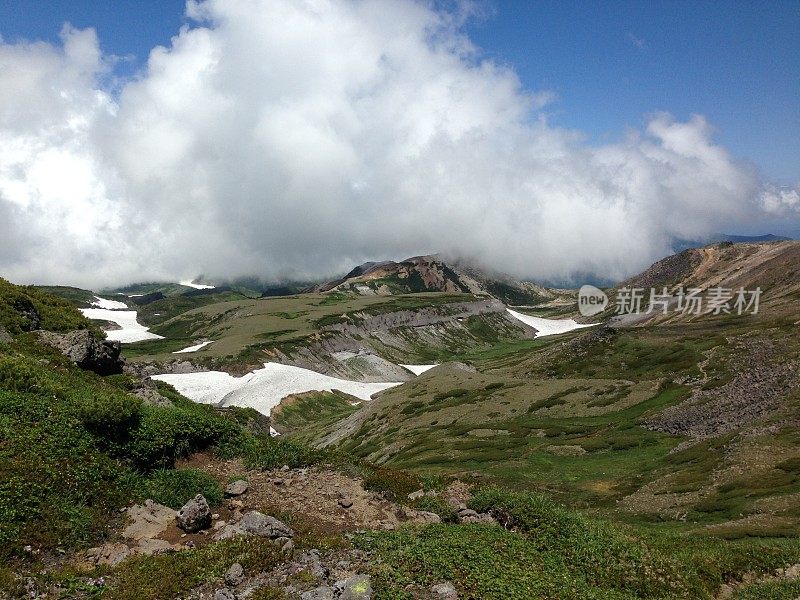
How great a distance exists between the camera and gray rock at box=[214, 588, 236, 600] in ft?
42.9

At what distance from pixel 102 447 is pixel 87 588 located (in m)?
7.40

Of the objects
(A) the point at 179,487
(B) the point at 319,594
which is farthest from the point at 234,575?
(A) the point at 179,487

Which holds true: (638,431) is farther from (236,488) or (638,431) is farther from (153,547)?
(153,547)

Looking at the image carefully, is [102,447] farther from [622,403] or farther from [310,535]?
[622,403]

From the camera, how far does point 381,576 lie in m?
14.3

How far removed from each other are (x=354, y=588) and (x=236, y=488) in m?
8.75

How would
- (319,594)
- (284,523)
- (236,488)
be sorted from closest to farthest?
(319,594) < (284,523) < (236,488)

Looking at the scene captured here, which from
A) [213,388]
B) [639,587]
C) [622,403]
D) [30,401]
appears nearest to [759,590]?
[639,587]

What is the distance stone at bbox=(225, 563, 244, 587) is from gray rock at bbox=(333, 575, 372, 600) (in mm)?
2783

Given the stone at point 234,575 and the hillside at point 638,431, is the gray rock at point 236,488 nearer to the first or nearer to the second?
the stone at point 234,575

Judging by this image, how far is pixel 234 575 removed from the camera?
13852 mm

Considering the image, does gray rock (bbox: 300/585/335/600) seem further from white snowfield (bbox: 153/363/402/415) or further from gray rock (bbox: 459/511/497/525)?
white snowfield (bbox: 153/363/402/415)

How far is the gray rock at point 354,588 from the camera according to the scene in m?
13.2

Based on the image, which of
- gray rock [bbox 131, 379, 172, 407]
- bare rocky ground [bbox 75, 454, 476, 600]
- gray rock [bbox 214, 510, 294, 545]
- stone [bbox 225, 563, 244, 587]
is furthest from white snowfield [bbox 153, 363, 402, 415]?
stone [bbox 225, 563, 244, 587]
